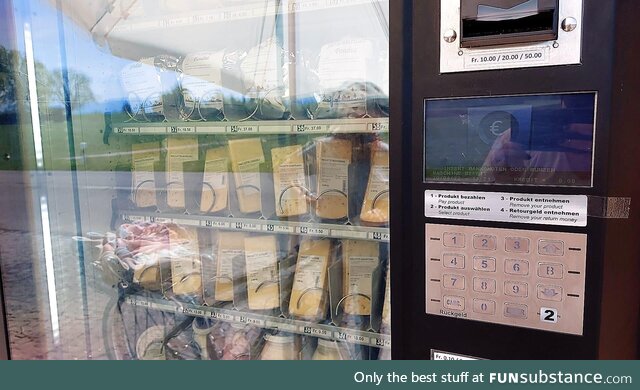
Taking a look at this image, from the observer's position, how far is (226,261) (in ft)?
4.78

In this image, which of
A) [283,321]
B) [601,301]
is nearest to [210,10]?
[283,321]

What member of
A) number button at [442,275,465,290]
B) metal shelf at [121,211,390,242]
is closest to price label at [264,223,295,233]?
metal shelf at [121,211,390,242]

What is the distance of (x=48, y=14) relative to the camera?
1398 millimetres

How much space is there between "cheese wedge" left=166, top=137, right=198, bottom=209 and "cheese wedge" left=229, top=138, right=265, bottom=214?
0.16 m

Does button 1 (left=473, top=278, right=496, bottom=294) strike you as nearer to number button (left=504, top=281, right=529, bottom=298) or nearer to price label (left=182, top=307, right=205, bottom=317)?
number button (left=504, top=281, right=529, bottom=298)

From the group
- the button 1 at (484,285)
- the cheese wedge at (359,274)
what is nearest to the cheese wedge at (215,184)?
the cheese wedge at (359,274)

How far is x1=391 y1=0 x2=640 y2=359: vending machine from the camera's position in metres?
0.62

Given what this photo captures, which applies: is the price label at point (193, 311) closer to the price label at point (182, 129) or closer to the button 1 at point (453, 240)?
the price label at point (182, 129)

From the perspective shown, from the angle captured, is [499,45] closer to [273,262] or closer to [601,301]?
[601,301]

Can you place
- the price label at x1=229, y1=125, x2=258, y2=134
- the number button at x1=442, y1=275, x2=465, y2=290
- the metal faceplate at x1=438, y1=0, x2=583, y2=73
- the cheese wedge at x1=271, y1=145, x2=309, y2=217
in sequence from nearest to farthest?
the metal faceplate at x1=438, y1=0, x2=583, y2=73 → the number button at x1=442, y1=275, x2=465, y2=290 → the price label at x1=229, y1=125, x2=258, y2=134 → the cheese wedge at x1=271, y1=145, x2=309, y2=217

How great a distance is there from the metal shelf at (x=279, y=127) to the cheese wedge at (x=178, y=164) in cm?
13

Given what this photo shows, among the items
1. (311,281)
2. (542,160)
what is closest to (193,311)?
(311,281)

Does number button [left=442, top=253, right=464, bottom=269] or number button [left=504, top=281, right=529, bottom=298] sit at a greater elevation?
number button [left=442, top=253, right=464, bottom=269]

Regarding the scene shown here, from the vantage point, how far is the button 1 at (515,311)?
2.29ft
